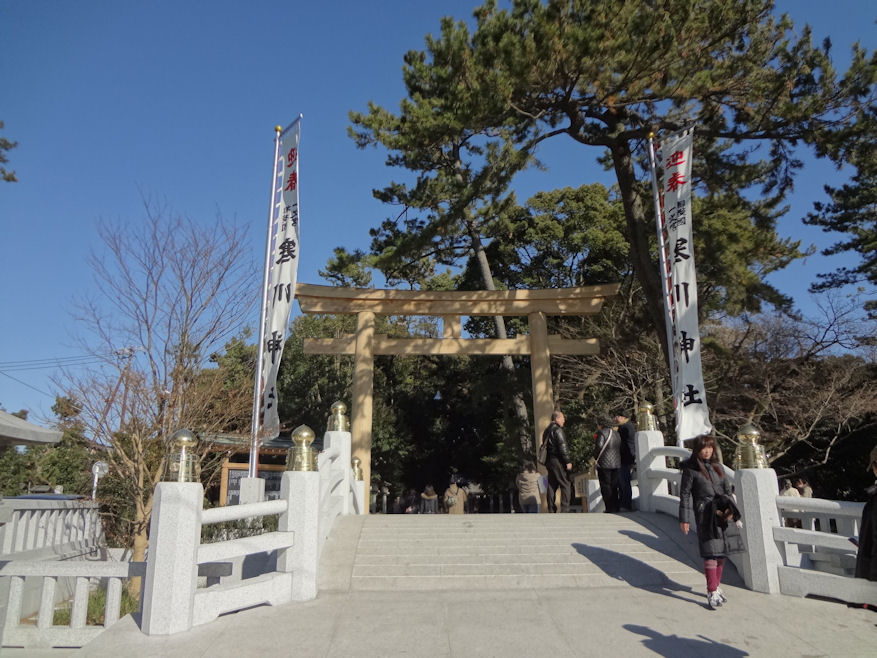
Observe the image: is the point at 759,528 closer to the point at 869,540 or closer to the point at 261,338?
the point at 869,540

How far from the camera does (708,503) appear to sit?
5.06 m

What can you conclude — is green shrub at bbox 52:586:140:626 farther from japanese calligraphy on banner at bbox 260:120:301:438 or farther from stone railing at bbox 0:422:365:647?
stone railing at bbox 0:422:365:647

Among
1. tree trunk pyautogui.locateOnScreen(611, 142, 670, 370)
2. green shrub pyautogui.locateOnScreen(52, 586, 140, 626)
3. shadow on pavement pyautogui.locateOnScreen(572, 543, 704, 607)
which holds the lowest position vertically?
green shrub pyautogui.locateOnScreen(52, 586, 140, 626)

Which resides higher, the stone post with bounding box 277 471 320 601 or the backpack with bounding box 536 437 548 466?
the backpack with bounding box 536 437 548 466

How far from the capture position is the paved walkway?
3.97 meters

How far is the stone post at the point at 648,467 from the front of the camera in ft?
26.4

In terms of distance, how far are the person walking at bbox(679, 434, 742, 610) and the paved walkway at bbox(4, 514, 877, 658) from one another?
291 mm

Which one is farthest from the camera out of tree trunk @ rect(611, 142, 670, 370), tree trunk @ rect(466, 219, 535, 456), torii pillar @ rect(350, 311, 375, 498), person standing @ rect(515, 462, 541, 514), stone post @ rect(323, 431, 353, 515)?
tree trunk @ rect(466, 219, 535, 456)

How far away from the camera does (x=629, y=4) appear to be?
9445mm

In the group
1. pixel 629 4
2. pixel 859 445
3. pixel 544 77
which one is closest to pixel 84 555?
pixel 544 77

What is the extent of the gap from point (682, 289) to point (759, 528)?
16.0 feet

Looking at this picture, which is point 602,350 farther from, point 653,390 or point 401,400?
point 401,400

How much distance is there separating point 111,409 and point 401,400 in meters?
12.9

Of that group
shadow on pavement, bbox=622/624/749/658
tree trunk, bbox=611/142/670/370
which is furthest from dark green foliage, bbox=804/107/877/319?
shadow on pavement, bbox=622/624/749/658
